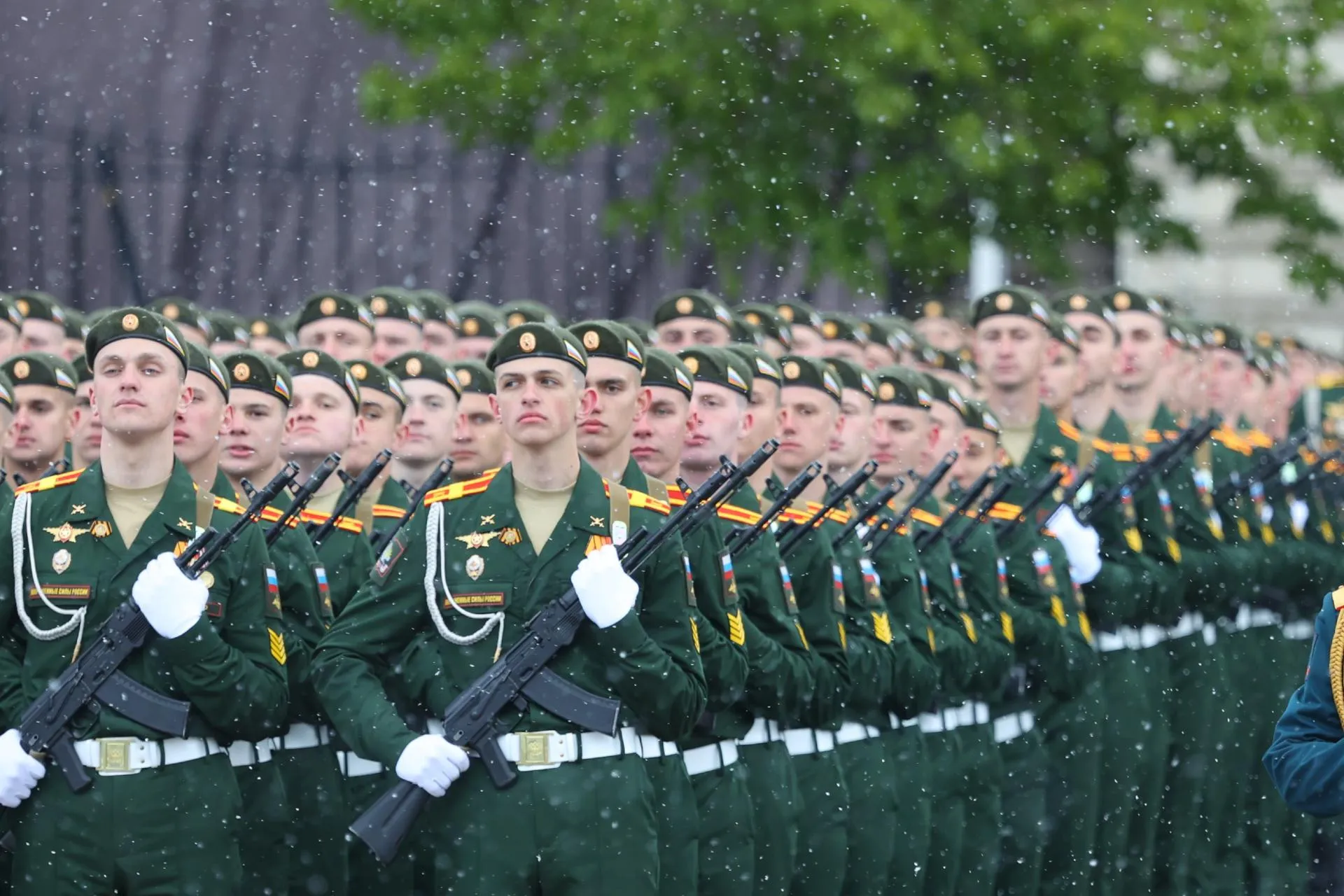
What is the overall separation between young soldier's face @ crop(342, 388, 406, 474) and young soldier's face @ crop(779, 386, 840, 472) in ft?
4.43

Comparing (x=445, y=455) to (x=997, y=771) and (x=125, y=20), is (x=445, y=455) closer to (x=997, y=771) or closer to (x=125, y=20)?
(x=997, y=771)

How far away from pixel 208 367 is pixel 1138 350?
20.2ft

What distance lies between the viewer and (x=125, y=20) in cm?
2102

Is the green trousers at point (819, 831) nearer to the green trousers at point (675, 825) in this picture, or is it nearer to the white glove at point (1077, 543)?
the green trousers at point (675, 825)

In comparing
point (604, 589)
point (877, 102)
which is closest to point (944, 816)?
point (604, 589)

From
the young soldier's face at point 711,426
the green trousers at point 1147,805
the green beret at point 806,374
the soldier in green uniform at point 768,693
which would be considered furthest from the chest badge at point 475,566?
the green trousers at point 1147,805

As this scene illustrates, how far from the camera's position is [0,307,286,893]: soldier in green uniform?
731 centimetres

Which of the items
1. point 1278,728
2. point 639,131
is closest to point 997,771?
point 1278,728

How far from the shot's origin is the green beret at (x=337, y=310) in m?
11.8

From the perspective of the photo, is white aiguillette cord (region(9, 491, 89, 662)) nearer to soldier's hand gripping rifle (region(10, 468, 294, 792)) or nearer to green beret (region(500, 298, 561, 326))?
soldier's hand gripping rifle (region(10, 468, 294, 792))

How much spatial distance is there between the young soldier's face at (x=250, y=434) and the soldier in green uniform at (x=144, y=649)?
58.8 inches

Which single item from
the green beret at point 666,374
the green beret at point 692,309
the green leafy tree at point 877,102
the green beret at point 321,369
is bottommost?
the green beret at point 666,374

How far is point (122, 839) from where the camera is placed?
7.30 meters

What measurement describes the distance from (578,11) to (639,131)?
8.69 ft
